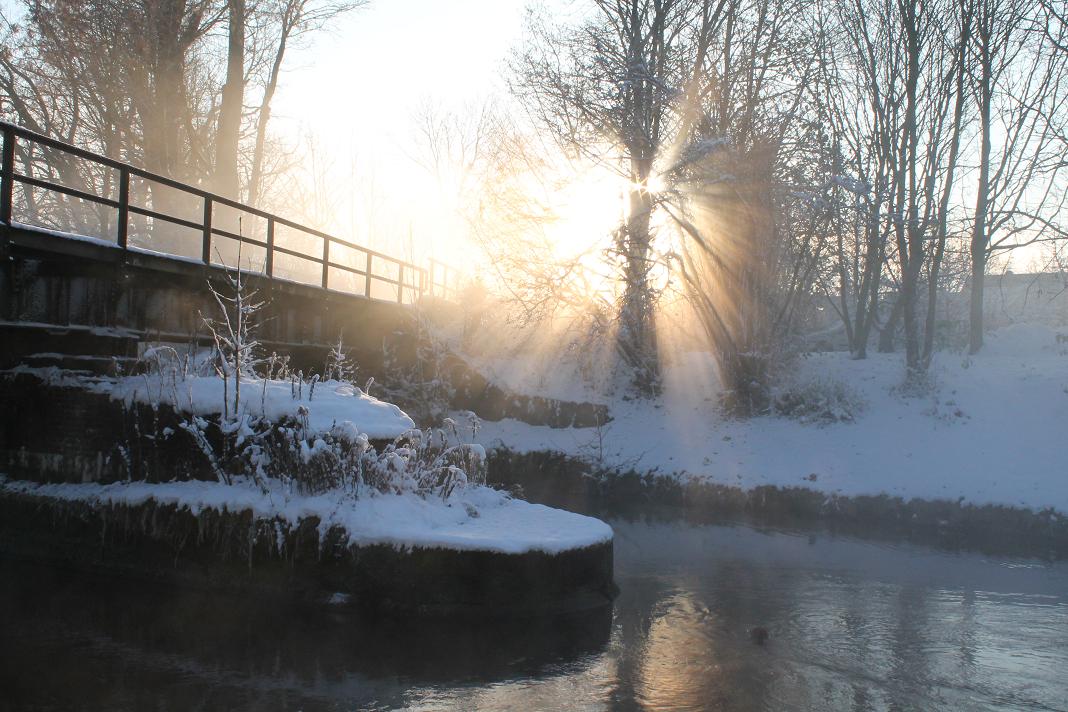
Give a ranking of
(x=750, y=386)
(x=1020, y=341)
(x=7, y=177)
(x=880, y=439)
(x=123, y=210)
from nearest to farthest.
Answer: (x=7, y=177) → (x=123, y=210) → (x=880, y=439) → (x=750, y=386) → (x=1020, y=341)

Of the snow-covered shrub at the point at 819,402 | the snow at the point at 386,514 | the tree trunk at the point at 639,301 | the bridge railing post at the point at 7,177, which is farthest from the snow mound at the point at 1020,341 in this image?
the bridge railing post at the point at 7,177

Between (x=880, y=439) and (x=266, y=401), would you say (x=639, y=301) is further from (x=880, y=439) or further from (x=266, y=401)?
(x=266, y=401)

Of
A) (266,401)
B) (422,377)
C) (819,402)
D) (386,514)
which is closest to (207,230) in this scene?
(266,401)

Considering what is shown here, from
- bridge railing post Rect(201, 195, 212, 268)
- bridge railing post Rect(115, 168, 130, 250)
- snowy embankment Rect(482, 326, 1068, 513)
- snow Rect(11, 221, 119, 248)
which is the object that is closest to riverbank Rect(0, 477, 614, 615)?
snow Rect(11, 221, 119, 248)

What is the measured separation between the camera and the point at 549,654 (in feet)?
24.9

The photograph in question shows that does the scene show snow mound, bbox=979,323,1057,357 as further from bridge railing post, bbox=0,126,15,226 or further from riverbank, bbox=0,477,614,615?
bridge railing post, bbox=0,126,15,226

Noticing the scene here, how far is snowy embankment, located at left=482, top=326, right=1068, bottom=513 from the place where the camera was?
16.7 m

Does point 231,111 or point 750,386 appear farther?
point 231,111

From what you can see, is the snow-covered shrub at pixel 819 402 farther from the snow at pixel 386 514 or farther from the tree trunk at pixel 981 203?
the snow at pixel 386 514

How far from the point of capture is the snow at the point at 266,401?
936 centimetres

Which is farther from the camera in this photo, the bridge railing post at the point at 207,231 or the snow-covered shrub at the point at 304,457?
the bridge railing post at the point at 207,231

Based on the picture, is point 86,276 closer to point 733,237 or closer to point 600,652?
point 600,652

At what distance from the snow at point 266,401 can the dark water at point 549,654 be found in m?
2.00

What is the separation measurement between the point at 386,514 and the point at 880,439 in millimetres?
13724
